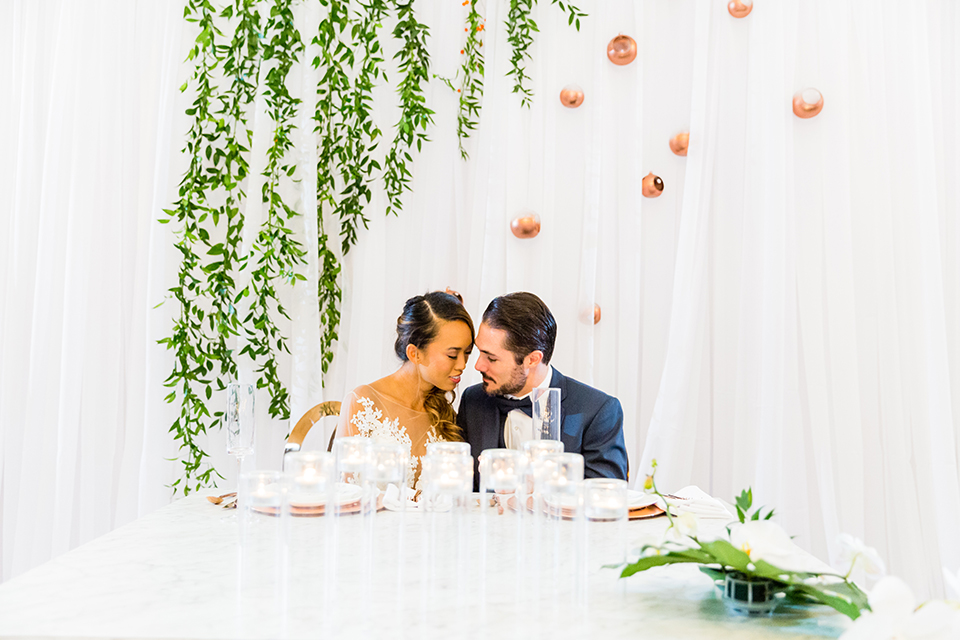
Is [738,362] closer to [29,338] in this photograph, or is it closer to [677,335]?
[677,335]

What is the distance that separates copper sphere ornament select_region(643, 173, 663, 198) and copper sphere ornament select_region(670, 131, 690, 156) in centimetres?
12

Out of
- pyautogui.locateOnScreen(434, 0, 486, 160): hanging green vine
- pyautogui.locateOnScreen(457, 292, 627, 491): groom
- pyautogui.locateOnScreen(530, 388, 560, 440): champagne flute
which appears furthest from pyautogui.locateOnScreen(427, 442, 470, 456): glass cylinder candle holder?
pyautogui.locateOnScreen(434, 0, 486, 160): hanging green vine

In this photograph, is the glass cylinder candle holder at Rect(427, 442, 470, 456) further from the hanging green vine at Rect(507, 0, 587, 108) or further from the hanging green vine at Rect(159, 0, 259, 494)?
the hanging green vine at Rect(507, 0, 587, 108)

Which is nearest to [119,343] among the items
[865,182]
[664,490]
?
[664,490]

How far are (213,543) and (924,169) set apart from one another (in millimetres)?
2633

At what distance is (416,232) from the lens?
9.39 ft

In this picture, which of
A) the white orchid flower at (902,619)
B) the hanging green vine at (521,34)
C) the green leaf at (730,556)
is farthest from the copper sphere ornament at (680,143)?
the white orchid flower at (902,619)

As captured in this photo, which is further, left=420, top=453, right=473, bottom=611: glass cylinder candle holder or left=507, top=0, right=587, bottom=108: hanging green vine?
left=507, top=0, right=587, bottom=108: hanging green vine

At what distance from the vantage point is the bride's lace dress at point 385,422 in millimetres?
2348

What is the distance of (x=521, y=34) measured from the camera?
2752 mm

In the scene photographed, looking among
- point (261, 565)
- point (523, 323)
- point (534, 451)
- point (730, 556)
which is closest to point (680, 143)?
point (523, 323)

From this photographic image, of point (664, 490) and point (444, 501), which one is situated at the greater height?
point (444, 501)

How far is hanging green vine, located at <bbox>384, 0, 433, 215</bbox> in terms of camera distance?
2654 millimetres

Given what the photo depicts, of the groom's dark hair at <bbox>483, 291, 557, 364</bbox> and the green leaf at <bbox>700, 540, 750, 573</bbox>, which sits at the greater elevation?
the groom's dark hair at <bbox>483, 291, 557, 364</bbox>
